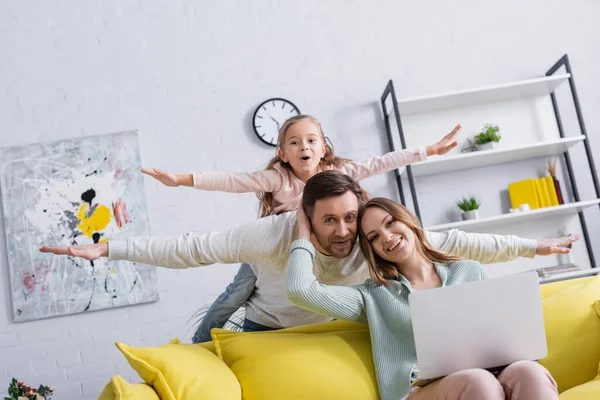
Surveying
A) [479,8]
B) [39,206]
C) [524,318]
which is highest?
[479,8]

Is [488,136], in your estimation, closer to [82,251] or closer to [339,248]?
[339,248]

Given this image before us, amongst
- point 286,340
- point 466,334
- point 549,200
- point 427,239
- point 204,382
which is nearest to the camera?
point 466,334

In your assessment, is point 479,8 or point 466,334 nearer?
point 466,334

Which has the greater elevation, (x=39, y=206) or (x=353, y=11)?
(x=353, y=11)

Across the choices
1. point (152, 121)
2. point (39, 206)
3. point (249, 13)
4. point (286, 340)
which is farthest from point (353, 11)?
point (286, 340)

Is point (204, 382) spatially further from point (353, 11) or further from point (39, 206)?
point (353, 11)

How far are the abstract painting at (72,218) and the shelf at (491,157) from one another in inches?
59.2

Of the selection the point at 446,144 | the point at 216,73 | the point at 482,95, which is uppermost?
the point at 216,73

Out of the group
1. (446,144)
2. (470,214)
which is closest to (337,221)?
(446,144)

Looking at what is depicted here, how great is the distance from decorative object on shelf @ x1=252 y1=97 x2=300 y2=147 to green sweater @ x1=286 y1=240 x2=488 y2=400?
1863mm

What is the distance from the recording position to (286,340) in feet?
6.13

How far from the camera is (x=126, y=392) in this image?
1571 mm

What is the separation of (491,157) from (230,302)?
6.22 ft

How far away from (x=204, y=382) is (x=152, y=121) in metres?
2.29
